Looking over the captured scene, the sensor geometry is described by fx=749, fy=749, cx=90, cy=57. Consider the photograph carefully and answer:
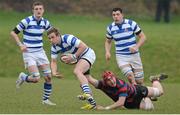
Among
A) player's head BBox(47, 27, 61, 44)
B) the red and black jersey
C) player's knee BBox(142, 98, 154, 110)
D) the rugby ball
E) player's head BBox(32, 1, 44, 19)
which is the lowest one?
player's knee BBox(142, 98, 154, 110)

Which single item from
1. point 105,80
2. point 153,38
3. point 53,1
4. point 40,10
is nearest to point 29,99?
point 40,10

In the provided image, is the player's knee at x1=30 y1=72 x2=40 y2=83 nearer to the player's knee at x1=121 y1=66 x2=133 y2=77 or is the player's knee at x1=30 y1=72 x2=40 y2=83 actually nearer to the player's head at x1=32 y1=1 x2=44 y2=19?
the player's head at x1=32 y1=1 x2=44 y2=19

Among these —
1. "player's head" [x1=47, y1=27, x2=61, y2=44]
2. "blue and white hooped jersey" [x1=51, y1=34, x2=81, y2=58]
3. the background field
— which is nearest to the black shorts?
the background field

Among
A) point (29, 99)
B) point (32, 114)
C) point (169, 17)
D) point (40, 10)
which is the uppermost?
point (40, 10)

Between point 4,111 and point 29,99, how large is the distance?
4439mm

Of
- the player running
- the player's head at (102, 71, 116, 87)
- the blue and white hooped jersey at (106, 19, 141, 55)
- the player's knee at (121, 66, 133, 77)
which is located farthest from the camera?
the player's knee at (121, 66, 133, 77)

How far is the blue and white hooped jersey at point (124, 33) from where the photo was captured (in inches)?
709

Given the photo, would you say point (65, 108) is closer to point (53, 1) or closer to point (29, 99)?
point (29, 99)

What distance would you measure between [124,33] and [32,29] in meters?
2.27

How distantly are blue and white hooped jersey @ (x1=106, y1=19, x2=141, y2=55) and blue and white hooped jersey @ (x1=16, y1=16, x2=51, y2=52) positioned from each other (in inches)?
65.1

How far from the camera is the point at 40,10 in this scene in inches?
677

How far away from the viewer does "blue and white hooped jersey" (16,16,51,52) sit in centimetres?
1734

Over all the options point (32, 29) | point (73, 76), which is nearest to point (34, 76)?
point (32, 29)

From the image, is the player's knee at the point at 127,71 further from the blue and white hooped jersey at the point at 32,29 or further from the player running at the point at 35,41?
the blue and white hooped jersey at the point at 32,29
